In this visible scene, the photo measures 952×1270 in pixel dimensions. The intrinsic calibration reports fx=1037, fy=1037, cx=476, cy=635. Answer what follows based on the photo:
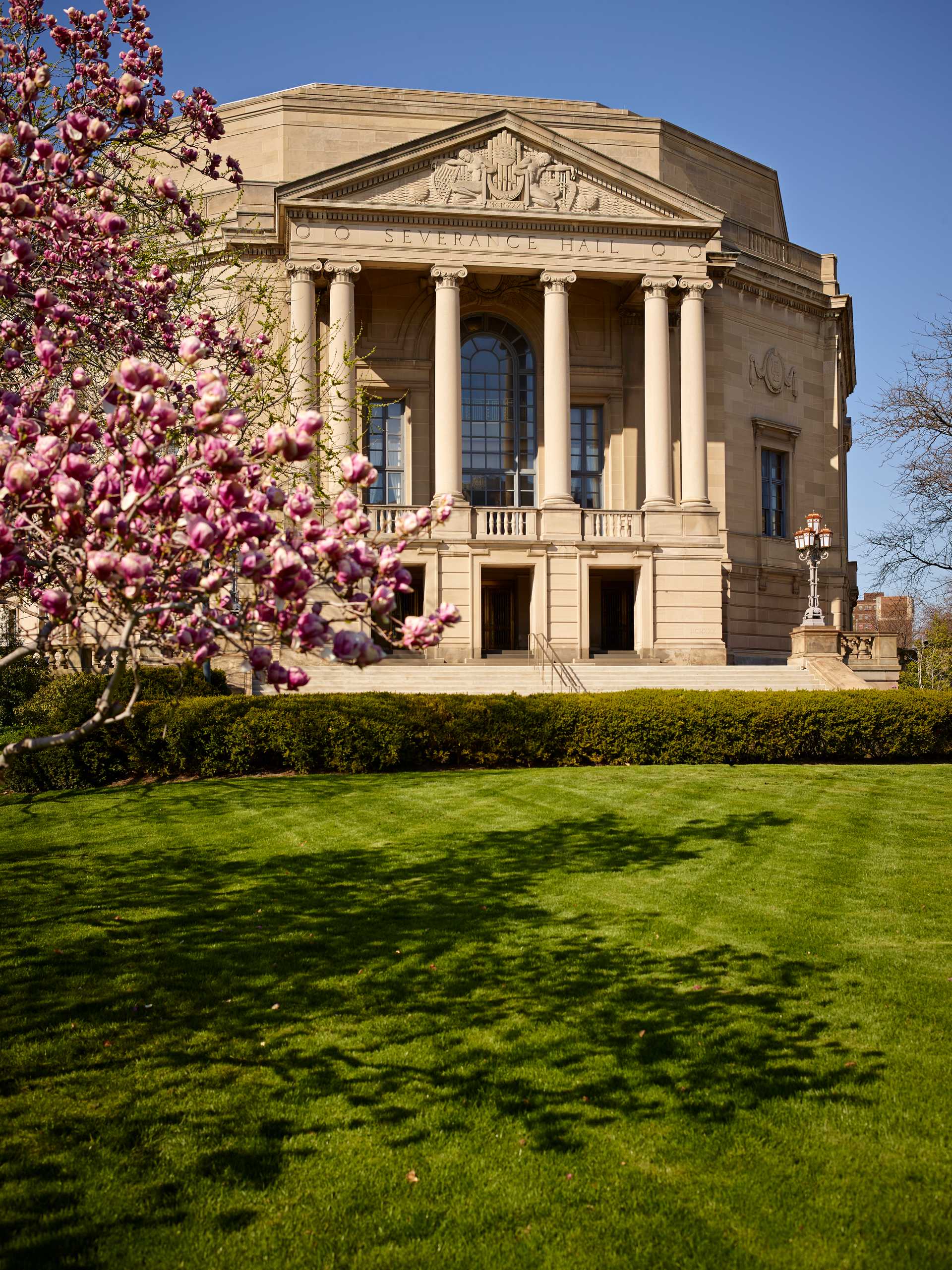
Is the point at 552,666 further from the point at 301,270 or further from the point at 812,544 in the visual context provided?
the point at 301,270

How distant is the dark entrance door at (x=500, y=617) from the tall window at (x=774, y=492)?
10785 mm

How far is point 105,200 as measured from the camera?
7633 millimetres

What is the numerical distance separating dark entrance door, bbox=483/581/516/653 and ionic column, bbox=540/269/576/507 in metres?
4.64

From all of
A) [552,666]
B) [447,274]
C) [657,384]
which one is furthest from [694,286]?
[552,666]

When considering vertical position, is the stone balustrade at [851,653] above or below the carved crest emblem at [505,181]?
below

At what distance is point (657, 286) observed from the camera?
1277 inches

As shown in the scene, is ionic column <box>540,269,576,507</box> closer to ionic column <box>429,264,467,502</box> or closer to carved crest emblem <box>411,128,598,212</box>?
carved crest emblem <box>411,128,598,212</box>

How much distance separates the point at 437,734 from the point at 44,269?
1020cm

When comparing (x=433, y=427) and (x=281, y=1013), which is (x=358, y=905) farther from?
(x=433, y=427)

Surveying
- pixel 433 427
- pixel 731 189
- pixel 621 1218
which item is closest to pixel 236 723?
pixel 621 1218

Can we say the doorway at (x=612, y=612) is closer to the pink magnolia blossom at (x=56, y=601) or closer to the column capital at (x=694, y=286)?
the column capital at (x=694, y=286)

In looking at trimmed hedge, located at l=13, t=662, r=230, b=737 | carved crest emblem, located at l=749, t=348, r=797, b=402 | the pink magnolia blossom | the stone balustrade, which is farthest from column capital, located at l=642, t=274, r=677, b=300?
the pink magnolia blossom

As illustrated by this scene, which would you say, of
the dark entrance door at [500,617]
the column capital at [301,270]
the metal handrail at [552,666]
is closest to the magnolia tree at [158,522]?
the metal handrail at [552,666]

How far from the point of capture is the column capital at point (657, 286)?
1275 inches
